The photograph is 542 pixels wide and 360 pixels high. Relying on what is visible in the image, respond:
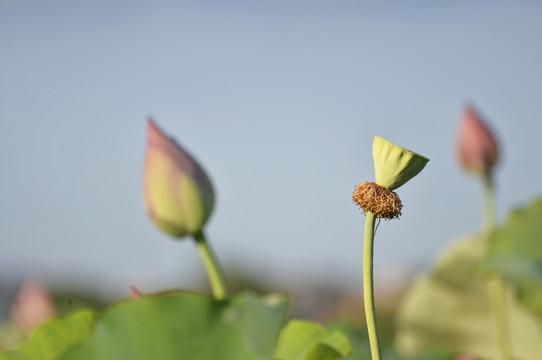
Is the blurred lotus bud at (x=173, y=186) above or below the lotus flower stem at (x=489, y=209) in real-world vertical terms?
below

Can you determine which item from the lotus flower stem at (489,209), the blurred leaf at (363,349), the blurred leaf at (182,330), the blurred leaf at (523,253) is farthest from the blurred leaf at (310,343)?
the lotus flower stem at (489,209)

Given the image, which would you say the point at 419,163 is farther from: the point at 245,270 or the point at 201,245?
the point at 245,270

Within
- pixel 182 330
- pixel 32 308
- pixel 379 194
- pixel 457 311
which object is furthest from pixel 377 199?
pixel 457 311

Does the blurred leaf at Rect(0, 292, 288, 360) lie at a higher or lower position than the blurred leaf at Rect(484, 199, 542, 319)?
lower

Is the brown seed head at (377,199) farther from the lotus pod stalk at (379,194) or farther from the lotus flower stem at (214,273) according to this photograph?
the lotus flower stem at (214,273)

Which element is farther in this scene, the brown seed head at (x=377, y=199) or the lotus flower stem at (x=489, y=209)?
the lotus flower stem at (x=489, y=209)

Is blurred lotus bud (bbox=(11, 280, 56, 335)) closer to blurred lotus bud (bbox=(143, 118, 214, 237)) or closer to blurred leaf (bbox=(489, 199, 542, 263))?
blurred lotus bud (bbox=(143, 118, 214, 237))

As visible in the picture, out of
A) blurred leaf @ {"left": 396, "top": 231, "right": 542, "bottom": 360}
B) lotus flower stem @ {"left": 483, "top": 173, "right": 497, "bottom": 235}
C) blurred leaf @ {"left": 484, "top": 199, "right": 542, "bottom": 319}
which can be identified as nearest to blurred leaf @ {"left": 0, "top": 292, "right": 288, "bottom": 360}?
blurred leaf @ {"left": 484, "top": 199, "right": 542, "bottom": 319}
